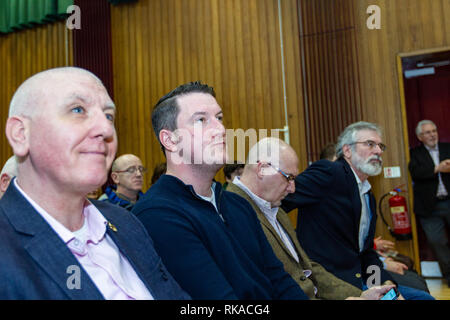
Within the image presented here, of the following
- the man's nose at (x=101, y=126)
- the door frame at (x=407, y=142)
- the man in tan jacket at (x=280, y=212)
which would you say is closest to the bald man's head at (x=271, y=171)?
the man in tan jacket at (x=280, y=212)

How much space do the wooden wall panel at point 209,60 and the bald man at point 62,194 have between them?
4.38 meters

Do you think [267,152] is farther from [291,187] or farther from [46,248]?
[46,248]

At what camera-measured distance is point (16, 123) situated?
0.92m

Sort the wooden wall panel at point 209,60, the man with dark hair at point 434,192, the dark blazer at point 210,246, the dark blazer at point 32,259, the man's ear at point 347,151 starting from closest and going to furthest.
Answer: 1. the dark blazer at point 32,259
2. the dark blazer at point 210,246
3. the man's ear at point 347,151
4. the man with dark hair at point 434,192
5. the wooden wall panel at point 209,60

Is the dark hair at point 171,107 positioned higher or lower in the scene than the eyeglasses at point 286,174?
higher

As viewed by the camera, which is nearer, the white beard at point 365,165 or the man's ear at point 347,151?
the white beard at point 365,165

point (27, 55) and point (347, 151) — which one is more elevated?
point (27, 55)

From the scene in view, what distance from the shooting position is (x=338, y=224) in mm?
2496

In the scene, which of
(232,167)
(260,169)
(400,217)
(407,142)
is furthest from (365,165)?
(407,142)

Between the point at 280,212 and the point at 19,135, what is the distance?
5.50 feet

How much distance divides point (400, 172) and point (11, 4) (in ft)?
21.7

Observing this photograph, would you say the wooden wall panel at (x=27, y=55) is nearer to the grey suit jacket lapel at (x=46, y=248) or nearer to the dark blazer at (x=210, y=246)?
the dark blazer at (x=210, y=246)

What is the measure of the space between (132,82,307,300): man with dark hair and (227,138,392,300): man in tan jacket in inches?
11.8

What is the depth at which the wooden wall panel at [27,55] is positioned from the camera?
6418mm
